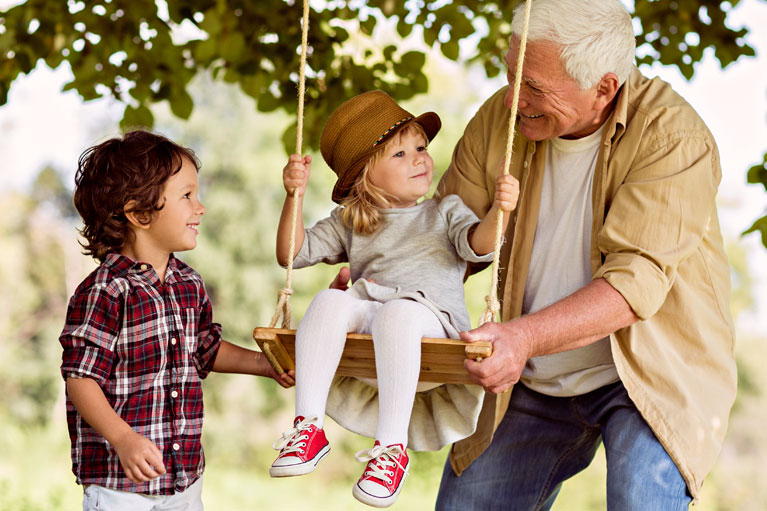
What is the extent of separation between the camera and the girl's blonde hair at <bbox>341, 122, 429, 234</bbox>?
8.66ft

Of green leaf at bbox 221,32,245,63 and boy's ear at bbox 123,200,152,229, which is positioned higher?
green leaf at bbox 221,32,245,63

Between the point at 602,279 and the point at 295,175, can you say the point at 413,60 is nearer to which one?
the point at 295,175

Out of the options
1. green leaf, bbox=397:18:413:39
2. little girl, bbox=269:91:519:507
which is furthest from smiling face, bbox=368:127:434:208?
green leaf, bbox=397:18:413:39

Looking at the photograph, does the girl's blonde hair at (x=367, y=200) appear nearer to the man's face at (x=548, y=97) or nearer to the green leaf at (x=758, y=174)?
the man's face at (x=548, y=97)

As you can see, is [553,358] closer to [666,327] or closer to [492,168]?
[666,327]

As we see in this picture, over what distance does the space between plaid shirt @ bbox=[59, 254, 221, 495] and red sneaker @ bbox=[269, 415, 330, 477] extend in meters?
0.28

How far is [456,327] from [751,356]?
1378 centimetres

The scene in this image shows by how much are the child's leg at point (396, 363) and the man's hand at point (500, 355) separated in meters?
0.14

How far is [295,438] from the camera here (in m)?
2.27

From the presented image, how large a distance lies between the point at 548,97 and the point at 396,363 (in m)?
0.82

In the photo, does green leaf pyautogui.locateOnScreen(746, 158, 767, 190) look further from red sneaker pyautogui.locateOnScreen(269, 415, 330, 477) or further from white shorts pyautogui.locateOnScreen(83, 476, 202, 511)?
white shorts pyautogui.locateOnScreen(83, 476, 202, 511)

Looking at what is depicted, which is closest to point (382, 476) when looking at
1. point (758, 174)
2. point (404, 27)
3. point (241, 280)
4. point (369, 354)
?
point (369, 354)

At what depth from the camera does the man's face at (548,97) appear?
249 cm

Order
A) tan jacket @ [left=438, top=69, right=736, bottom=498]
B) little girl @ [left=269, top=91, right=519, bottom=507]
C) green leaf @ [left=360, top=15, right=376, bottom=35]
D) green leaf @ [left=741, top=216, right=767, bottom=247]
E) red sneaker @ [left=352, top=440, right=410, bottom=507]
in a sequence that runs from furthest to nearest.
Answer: green leaf @ [left=360, top=15, right=376, bottom=35], green leaf @ [left=741, top=216, right=767, bottom=247], tan jacket @ [left=438, top=69, right=736, bottom=498], little girl @ [left=269, top=91, right=519, bottom=507], red sneaker @ [left=352, top=440, right=410, bottom=507]
